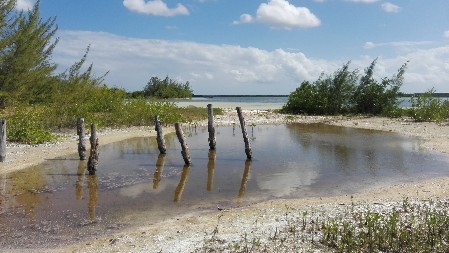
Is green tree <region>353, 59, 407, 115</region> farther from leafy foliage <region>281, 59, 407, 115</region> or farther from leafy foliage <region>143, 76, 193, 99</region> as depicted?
leafy foliage <region>143, 76, 193, 99</region>

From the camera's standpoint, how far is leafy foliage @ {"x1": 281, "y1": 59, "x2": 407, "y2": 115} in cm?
4209

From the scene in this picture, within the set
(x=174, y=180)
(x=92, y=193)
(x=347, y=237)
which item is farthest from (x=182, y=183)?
(x=347, y=237)

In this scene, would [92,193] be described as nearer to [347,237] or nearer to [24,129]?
[347,237]

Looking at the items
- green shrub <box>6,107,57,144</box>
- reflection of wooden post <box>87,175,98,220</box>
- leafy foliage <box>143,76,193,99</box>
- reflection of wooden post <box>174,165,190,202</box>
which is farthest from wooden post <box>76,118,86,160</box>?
leafy foliage <box>143,76,193,99</box>

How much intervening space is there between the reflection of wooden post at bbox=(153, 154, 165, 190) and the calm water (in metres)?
0.03

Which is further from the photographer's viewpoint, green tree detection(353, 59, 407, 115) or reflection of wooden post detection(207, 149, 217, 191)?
green tree detection(353, 59, 407, 115)

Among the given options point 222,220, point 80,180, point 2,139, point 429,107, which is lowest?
point 222,220

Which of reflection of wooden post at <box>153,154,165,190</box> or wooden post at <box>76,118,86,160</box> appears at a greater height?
wooden post at <box>76,118,86,160</box>

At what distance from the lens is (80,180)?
1394cm

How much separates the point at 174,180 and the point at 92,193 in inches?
115

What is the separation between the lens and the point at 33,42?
2797 centimetres

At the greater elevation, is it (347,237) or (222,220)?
(347,237)

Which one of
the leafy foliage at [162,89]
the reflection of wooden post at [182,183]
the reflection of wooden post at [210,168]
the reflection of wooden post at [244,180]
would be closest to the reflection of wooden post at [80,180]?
the reflection of wooden post at [182,183]

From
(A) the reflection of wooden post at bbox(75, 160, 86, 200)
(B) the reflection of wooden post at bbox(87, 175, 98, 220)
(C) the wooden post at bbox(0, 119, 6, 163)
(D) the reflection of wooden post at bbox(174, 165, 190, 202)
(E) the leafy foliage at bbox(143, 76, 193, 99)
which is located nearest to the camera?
(B) the reflection of wooden post at bbox(87, 175, 98, 220)
